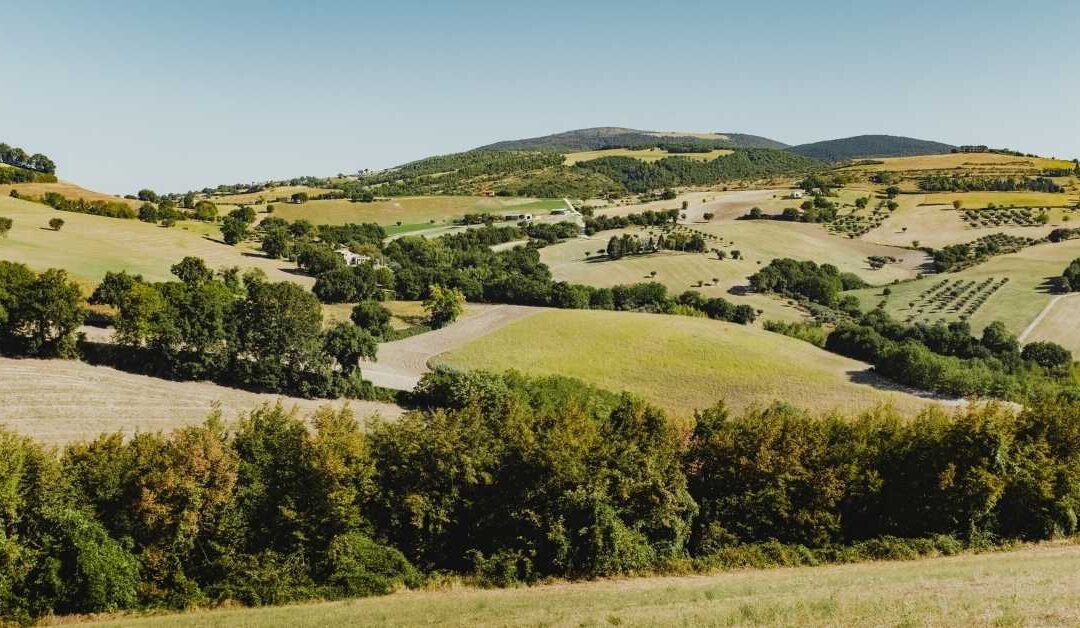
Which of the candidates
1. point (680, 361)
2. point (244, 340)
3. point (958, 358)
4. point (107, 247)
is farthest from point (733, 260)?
point (107, 247)

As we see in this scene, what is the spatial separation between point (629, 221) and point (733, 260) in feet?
153

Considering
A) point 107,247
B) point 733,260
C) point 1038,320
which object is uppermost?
point 107,247

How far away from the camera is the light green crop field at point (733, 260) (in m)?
126

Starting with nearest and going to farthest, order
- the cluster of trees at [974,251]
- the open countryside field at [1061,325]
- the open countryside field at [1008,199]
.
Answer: the open countryside field at [1061,325] < the cluster of trees at [974,251] < the open countryside field at [1008,199]

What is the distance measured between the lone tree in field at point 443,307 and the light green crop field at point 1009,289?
67.4m

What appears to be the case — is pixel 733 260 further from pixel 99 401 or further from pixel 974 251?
pixel 99 401

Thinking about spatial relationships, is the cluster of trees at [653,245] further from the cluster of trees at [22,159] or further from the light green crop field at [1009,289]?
the cluster of trees at [22,159]

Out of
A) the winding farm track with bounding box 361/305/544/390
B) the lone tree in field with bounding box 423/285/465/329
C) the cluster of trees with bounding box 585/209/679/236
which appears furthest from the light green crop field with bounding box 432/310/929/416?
the cluster of trees with bounding box 585/209/679/236

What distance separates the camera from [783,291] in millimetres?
124000

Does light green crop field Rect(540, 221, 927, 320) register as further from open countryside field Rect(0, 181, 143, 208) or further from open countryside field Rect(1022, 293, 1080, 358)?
open countryside field Rect(0, 181, 143, 208)

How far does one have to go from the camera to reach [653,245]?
147000 millimetres

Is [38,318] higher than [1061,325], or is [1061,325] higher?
[38,318]

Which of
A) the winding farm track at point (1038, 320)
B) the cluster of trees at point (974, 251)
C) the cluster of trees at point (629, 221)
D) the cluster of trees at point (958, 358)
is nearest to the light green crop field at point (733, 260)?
the cluster of trees at point (629, 221)

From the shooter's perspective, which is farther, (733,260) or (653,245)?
(653,245)
